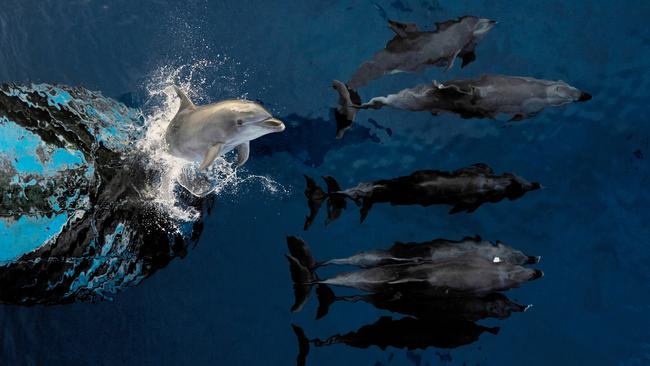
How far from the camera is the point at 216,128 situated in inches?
222

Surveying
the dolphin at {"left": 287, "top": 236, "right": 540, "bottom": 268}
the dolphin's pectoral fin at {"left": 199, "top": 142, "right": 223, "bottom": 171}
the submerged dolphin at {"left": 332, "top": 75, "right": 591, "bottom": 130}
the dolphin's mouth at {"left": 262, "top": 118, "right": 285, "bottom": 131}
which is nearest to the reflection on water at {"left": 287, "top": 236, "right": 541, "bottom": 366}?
the dolphin at {"left": 287, "top": 236, "right": 540, "bottom": 268}

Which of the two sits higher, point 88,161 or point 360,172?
point 88,161

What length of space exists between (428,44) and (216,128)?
8.48ft

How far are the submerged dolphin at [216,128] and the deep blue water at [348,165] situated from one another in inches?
72.6

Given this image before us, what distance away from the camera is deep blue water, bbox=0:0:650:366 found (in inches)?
305

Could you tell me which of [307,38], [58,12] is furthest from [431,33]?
[58,12]

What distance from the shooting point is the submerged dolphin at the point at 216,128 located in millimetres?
5328

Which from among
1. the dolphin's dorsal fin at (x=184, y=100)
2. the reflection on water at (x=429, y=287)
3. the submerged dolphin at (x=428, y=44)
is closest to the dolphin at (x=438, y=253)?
the reflection on water at (x=429, y=287)

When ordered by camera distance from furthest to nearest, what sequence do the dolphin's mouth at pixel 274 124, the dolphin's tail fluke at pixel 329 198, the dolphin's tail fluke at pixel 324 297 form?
the dolphin's tail fluke at pixel 329 198 → the dolphin's tail fluke at pixel 324 297 → the dolphin's mouth at pixel 274 124

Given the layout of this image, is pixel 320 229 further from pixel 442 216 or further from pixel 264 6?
pixel 264 6

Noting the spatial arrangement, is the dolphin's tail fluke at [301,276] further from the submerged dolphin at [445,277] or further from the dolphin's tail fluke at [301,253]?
the submerged dolphin at [445,277]

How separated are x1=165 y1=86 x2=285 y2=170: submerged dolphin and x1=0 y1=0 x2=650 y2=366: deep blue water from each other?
1.84 metres

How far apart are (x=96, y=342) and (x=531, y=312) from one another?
23.8 feet

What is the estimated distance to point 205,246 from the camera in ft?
28.2
